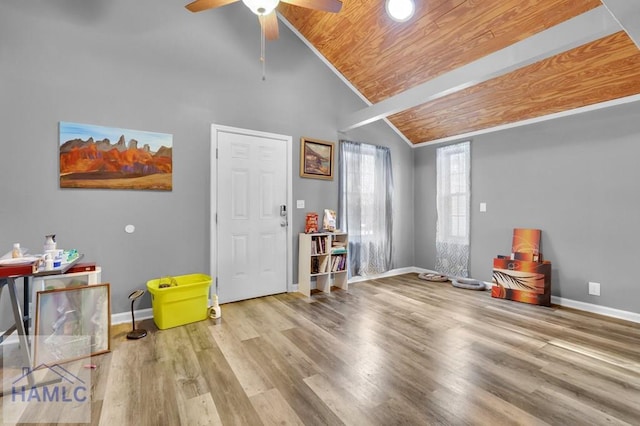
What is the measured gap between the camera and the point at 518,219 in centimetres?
388

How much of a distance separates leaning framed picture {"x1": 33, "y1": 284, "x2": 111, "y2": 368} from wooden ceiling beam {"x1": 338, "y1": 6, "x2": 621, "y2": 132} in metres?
3.54

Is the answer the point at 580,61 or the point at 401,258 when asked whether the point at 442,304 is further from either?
the point at 580,61

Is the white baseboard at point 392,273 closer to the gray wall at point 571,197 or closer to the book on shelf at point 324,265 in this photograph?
the book on shelf at point 324,265

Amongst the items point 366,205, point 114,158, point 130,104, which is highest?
point 130,104

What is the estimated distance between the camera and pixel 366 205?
4559mm

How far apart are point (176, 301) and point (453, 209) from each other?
4.14 m

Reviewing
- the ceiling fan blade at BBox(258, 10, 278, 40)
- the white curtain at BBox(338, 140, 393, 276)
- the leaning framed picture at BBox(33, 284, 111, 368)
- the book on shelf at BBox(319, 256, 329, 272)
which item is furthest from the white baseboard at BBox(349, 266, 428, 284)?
the ceiling fan blade at BBox(258, 10, 278, 40)

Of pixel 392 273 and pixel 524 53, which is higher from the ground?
pixel 524 53

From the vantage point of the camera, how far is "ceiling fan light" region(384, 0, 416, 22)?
3037mm

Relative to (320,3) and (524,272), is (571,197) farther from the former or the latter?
(320,3)

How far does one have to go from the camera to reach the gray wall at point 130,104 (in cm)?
247

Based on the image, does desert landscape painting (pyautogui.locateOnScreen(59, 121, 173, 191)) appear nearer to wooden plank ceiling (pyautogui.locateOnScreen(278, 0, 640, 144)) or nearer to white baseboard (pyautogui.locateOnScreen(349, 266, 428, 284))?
wooden plank ceiling (pyautogui.locateOnScreen(278, 0, 640, 144))

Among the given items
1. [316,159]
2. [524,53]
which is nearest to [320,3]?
[524,53]

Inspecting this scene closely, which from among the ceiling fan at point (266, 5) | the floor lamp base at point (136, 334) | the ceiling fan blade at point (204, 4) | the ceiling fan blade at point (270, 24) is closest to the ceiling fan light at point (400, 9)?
the ceiling fan at point (266, 5)
